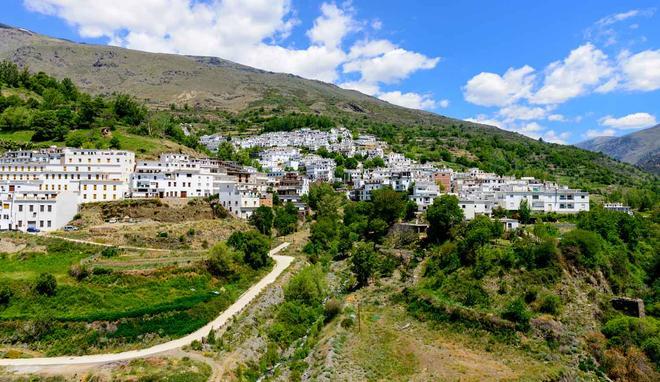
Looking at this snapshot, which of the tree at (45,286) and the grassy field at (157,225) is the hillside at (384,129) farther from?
the tree at (45,286)

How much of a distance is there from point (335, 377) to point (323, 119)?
394 ft

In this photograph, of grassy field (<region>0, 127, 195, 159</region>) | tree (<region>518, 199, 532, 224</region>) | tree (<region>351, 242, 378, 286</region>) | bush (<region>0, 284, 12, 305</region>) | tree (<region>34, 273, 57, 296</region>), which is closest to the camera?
bush (<region>0, 284, 12, 305</region>)

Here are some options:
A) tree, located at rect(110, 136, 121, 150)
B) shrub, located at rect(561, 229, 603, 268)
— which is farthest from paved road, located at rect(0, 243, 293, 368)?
tree, located at rect(110, 136, 121, 150)

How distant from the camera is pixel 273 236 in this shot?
59969 millimetres

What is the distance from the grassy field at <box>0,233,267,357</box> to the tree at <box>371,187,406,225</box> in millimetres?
18031

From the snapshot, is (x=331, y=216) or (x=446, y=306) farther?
(x=331, y=216)

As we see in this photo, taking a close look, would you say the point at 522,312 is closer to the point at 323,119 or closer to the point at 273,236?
the point at 273,236

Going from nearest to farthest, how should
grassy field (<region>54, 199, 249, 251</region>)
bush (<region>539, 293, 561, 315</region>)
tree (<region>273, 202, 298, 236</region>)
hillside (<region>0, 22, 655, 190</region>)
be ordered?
bush (<region>539, 293, 561, 315</region>) → grassy field (<region>54, 199, 249, 251</region>) → tree (<region>273, 202, 298, 236</region>) → hillside (<region>0, 22, 655, 190</region>)

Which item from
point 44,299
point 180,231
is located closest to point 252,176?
point 180,231

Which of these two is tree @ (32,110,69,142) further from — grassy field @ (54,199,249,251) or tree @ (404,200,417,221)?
tree @ (404,200,417,221)

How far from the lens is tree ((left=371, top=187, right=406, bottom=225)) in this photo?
56.6m

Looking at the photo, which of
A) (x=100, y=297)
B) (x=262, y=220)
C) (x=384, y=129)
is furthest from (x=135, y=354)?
(x=384, y=129)

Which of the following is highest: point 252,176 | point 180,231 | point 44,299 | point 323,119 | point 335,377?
point 323,119

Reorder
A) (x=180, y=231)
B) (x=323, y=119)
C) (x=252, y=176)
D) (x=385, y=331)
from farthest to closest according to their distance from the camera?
(x=323, y=119) → (x=252, y=176) → (x=180, y=231) → (x=385, y=331)
